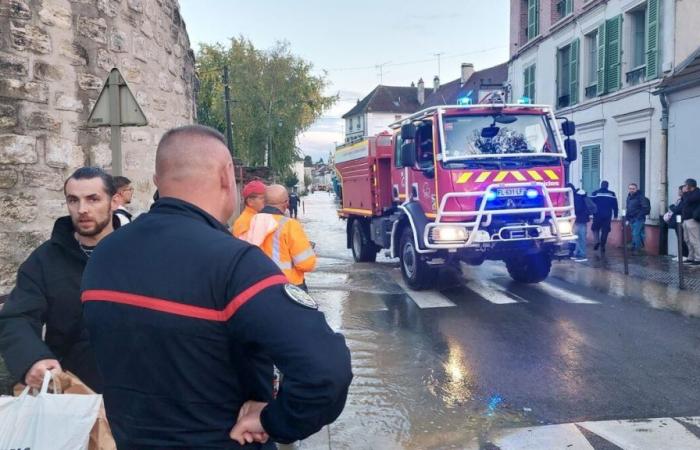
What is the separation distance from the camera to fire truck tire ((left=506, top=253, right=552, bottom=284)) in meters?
10.2

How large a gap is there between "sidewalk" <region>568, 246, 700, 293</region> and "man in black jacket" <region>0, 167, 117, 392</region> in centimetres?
952

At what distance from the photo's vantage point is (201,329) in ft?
5.31

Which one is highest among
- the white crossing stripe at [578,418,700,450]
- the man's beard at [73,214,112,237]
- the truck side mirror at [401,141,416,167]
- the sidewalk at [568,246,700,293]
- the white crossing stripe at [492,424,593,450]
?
the truck side mirror at [401,141,416,167]

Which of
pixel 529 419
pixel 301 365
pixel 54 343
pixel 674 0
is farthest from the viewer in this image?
pixel 674 0

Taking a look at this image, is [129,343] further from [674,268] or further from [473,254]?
[674,268]

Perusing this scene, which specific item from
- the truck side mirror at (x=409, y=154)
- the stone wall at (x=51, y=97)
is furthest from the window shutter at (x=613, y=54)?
the stone wall at (x=51, y=97)

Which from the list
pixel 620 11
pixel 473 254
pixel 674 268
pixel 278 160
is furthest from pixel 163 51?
pixel 278 160

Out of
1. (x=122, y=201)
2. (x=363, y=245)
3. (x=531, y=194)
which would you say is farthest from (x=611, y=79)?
(x=122, y=201)

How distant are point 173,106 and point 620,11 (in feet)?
44.5

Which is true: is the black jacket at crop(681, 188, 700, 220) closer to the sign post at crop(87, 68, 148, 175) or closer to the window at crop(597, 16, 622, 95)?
the window at crop(597, 16, 622, 95)

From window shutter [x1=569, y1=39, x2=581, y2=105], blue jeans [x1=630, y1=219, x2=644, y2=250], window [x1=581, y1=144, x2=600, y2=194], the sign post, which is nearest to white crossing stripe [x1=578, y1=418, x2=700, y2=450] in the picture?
the sign post

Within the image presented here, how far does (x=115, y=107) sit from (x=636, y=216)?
12.8 meters

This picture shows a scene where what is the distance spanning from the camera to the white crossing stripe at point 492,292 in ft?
30.3

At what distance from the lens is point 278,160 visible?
134 feet
